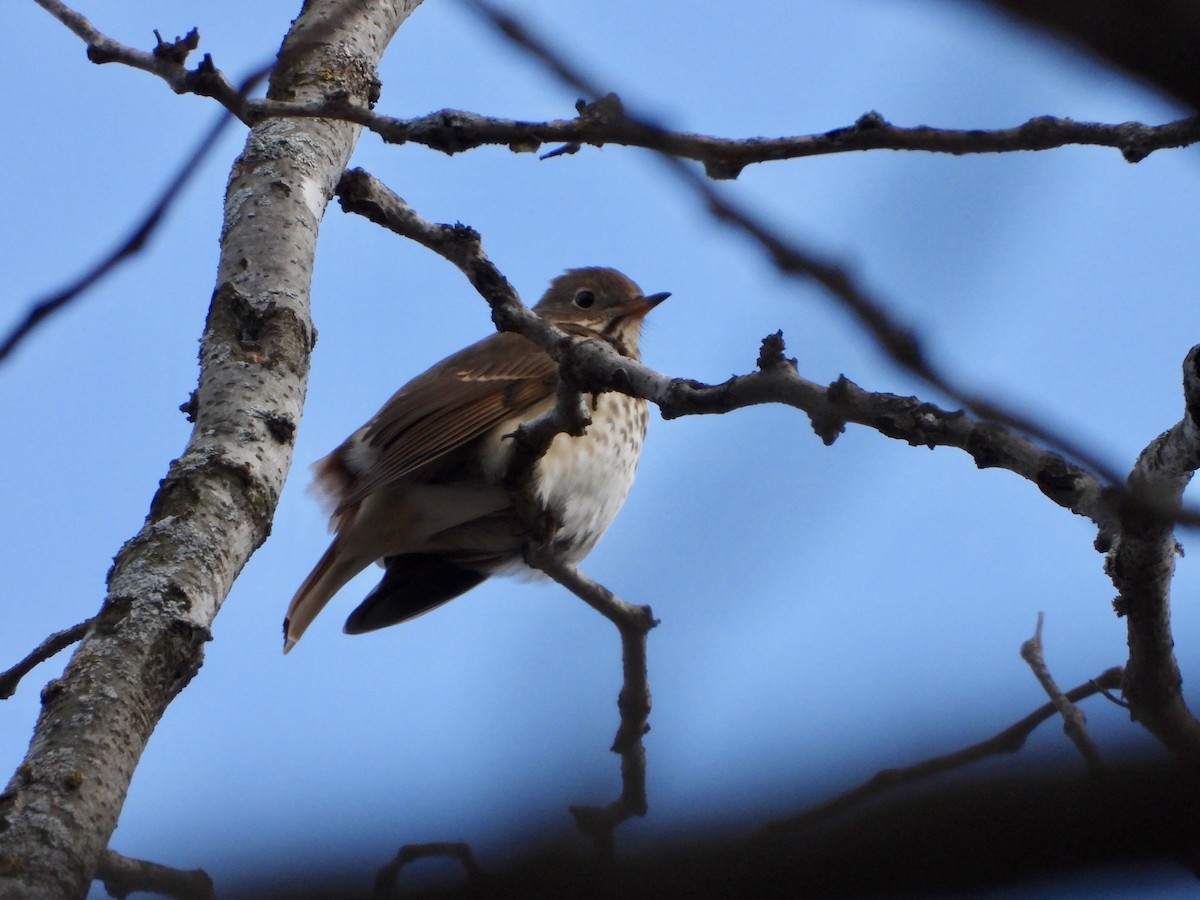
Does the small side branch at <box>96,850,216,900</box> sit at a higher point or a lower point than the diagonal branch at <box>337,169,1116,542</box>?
lower

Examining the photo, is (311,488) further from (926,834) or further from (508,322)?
(926,834)

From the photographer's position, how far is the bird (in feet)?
18.3

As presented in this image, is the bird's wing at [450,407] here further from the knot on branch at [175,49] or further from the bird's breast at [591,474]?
the knot on branch at [175,49]

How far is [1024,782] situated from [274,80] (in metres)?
3.80

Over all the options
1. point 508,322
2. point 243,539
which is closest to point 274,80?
point 508,322

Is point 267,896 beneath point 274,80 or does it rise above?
beneath

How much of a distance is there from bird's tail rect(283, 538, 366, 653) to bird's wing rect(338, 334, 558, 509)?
27 cm

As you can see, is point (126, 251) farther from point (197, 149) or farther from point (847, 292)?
point (847, 292)

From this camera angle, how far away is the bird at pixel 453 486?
5578mm

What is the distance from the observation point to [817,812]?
0.83 metres

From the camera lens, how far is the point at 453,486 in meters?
5.72

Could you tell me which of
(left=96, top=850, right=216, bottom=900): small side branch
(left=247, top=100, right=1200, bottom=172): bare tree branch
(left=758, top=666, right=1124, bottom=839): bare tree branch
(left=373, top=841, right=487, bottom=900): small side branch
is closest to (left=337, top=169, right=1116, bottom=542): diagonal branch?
(left=247, top=100, right=1200, bottom=172): bare tree branch

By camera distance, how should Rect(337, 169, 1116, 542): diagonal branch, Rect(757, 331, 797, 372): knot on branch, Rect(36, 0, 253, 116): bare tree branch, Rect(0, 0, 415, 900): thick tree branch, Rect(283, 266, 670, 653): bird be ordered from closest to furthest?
Rect(0, 0, 415, 900): thick tree branch → Rect(337, 169, 1116, 542): diagonal branch → Rect(757, 331, 797, 372): knot on branch → Rect(36, 0, 253, 116): bare tree branch → Rect(283, 266, 670, 653): bird

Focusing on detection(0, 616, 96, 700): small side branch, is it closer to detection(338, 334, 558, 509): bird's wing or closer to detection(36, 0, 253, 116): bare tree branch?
detection(36, 0, 253, 116): bare tree branch
